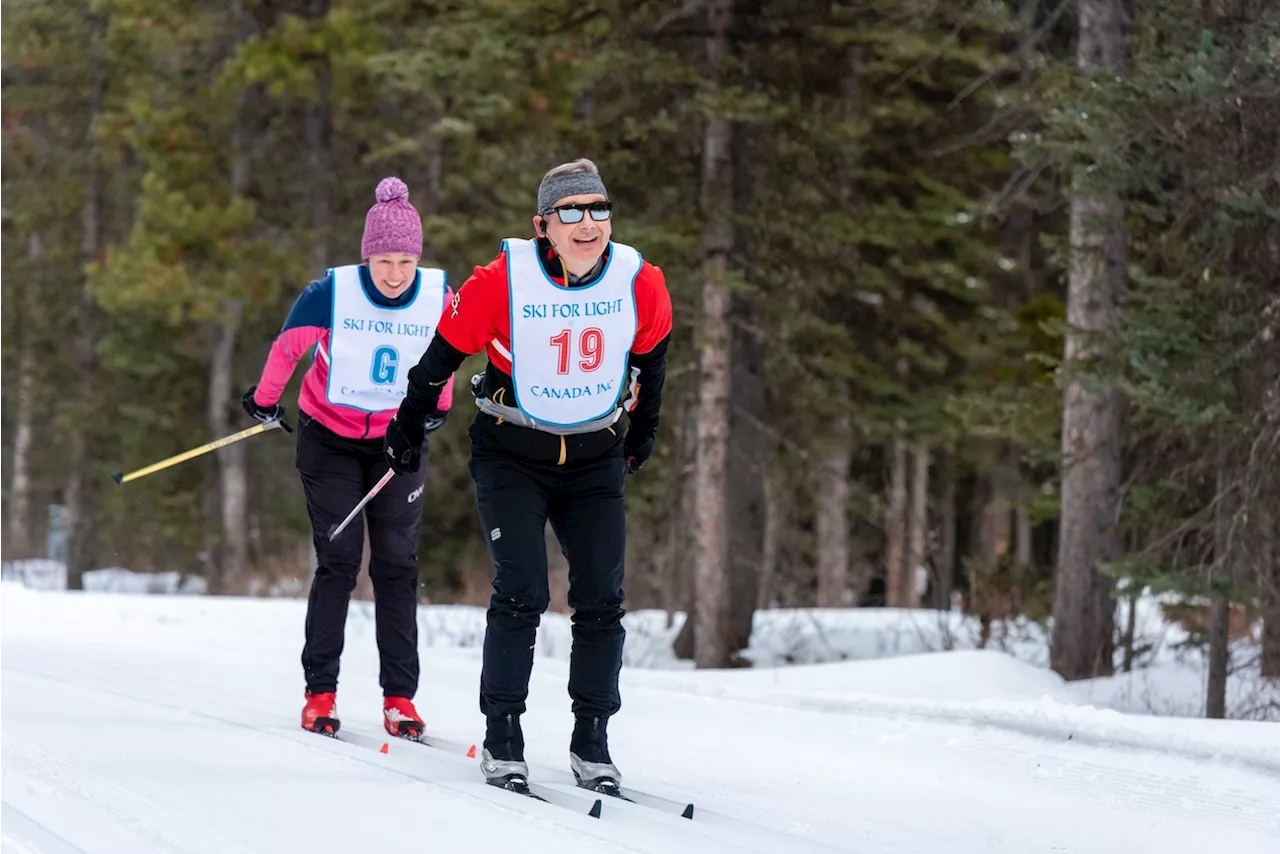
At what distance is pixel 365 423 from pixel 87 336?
23.8 metres

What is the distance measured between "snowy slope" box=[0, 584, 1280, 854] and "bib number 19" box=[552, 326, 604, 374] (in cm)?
138

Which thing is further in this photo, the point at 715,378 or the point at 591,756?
the point at 715,378

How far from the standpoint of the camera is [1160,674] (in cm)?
1212

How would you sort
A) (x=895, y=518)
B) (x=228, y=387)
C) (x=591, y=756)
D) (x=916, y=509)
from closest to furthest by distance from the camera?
(x=591, y=756) < (x=895, y=518) < (x=228, y=387) < (x=916, y=509)

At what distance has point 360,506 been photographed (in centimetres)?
624

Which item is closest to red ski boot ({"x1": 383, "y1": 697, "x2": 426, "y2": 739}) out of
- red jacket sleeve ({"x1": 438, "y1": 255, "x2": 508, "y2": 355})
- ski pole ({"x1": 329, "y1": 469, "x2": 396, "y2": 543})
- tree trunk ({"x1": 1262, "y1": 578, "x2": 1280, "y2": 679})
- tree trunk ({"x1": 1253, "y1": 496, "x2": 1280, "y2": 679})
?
ski pole ({"x1": 329, "y1": 469, "x2": 396, "y2": 543})

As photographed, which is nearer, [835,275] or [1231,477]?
[1231,477]

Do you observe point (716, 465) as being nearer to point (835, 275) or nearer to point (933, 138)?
point (835, 275)

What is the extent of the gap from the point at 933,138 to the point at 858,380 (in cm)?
315

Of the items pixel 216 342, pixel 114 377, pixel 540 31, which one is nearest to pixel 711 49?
pixel 540 31

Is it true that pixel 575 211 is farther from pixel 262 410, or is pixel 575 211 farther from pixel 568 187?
pixel 262 410

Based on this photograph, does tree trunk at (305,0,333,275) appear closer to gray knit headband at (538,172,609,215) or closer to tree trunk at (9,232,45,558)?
tree trunk at (9,232,45,558)

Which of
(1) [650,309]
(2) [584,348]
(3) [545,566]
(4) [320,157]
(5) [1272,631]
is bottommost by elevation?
(5) [1272,631]

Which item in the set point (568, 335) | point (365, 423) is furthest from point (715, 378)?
point (568, 335)
